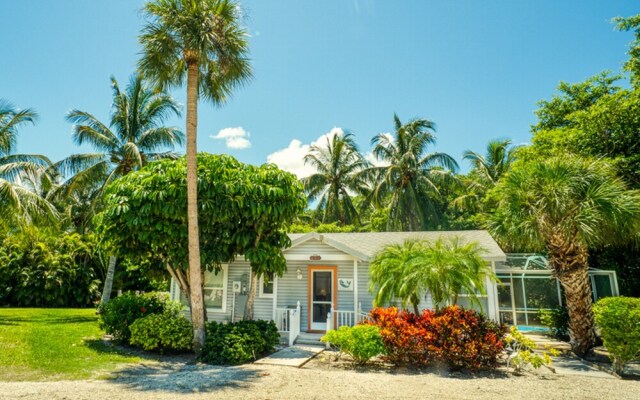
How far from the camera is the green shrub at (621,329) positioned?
781cm

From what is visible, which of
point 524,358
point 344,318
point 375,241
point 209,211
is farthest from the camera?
point 375,241

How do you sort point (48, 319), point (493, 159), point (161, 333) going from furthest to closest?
point (493, 159), point (48, 319), point (161, 333)

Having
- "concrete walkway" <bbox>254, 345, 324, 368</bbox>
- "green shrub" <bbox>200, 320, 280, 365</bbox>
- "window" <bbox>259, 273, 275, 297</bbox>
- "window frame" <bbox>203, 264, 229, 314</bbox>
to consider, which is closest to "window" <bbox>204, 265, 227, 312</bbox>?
"window frame" <bbox>203, 264, 229, 314</bbox>

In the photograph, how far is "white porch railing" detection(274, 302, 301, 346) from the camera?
11.4 m

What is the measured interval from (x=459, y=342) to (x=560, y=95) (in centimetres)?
1686

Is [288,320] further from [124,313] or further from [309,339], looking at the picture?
[124,313]

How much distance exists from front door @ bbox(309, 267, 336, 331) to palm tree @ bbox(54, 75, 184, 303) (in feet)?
30.8

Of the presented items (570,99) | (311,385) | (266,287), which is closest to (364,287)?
(266,287)

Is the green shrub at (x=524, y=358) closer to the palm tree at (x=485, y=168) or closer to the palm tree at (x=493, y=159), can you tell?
the palm tree at (x=485, y=168)

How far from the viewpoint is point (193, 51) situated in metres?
9.36

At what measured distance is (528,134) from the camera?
808 inches

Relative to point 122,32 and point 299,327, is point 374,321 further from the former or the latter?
point 122,32

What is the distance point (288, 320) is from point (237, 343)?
11.0 ft

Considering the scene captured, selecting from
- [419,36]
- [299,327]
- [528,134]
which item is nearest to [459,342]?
[299,327]
